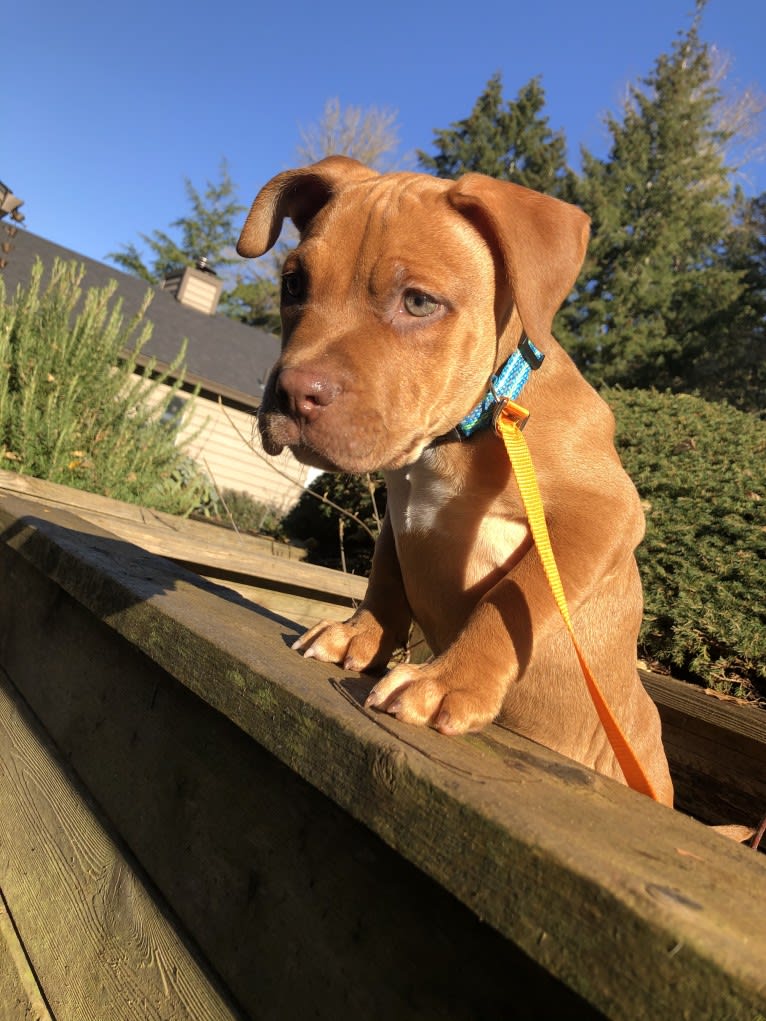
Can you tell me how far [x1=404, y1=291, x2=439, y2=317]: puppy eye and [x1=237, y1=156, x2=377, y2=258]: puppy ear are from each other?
597 mm

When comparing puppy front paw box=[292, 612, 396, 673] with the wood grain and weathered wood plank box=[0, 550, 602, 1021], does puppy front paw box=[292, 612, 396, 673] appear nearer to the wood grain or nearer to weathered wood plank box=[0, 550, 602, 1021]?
weathered wood plank box=[0, 550, 602, 1021]

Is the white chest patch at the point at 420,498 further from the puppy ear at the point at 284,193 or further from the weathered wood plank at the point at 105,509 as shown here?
the weathered wood plank at the point at 105,509

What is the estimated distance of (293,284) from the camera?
2133 millimetres

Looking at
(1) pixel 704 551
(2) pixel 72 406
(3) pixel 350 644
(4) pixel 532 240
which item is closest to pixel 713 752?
(1) pixel 704 551

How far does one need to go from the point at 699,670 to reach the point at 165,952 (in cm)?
249

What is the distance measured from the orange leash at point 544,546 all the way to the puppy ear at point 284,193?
932 mm

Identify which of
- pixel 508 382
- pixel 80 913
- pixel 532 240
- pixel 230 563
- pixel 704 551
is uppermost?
pixel 532 240

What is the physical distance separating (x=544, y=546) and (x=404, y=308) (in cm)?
66

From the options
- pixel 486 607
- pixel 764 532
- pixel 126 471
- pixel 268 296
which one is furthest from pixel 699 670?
pixel 268 296

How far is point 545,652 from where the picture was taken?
203cm

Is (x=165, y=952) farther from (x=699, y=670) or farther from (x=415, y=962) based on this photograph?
(x=699, y=670)

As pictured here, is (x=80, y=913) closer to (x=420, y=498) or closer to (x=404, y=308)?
(x=420, y=498)

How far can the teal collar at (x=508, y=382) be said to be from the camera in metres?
1.96

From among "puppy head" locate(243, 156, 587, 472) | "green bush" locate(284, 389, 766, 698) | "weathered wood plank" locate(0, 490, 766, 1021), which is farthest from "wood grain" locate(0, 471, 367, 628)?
"weathered wood plank" locate(0, 490, 766, 1021)
